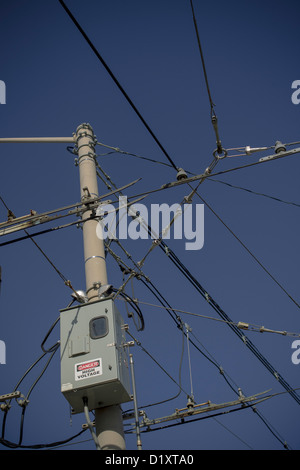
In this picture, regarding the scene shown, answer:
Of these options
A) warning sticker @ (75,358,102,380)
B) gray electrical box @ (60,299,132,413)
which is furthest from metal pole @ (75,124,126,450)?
warning sticker @ (75,358,102,380)

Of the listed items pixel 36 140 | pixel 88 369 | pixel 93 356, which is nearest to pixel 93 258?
pixel 93 356

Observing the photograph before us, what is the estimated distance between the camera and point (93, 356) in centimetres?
694

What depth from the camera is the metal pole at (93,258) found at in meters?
6.68

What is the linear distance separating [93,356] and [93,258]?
168cm

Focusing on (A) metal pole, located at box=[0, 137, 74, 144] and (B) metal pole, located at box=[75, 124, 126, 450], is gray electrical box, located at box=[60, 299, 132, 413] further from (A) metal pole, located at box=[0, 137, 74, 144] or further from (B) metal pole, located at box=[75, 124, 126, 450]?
(A) metal pole, located at box=[0, 137, 74, 144]

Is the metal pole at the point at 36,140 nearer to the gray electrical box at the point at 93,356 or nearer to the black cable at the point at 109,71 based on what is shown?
the black cable at the point at 109,71

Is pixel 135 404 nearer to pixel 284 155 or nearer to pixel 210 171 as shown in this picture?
pixel 210 171

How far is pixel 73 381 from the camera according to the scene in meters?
6.78

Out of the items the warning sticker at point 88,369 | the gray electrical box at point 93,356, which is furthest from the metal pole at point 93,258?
the warning sticker at point 88,369

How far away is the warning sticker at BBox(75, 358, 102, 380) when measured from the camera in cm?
677

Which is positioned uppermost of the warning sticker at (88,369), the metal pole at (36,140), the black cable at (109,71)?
the metal pole at (36,140)

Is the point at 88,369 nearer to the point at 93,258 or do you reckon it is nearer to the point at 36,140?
the point at 93,258

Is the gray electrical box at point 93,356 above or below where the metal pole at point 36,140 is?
below
